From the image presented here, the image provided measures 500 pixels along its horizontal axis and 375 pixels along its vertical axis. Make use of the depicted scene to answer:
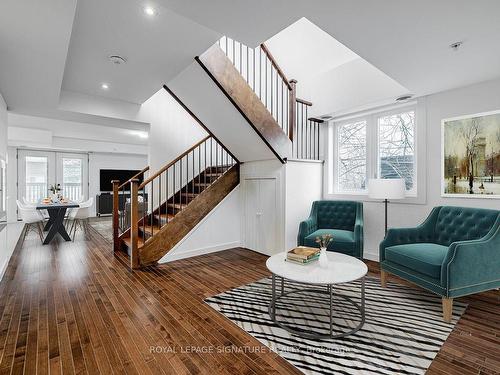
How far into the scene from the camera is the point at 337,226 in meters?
4.09

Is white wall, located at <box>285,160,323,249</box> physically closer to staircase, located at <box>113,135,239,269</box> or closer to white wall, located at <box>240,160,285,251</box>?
white wall, located at <box>240,160,285,251</box>

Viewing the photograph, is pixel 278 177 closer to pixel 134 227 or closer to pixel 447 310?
pixel 134 227

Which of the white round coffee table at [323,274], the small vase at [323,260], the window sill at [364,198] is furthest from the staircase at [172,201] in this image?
the small vase at [323,260]

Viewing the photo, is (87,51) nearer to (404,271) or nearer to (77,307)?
(77,307)

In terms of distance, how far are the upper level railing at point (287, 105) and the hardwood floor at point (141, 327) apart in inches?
86.9

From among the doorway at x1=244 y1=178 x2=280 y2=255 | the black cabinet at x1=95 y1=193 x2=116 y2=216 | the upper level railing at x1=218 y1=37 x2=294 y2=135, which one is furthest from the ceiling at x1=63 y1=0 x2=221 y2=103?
the black cabinet at x1=95 y1=193 x2=116 y2=216

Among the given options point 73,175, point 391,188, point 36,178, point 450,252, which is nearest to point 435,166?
point 391,188

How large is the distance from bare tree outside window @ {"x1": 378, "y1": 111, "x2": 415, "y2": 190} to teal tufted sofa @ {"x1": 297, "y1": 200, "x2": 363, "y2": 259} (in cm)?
75

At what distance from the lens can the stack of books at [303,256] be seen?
2407mm

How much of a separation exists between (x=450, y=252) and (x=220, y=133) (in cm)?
338

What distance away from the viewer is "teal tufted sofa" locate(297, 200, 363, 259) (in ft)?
11.3

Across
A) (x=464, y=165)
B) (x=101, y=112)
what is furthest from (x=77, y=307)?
(x=464, y=165)

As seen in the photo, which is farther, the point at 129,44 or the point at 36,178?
the point at 36,178

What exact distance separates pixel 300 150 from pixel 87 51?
3286 millimetres
